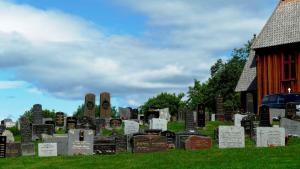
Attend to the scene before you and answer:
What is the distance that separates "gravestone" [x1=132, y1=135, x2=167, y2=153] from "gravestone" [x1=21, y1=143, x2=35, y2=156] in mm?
4669

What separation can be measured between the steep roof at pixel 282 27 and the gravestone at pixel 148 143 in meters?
21.3

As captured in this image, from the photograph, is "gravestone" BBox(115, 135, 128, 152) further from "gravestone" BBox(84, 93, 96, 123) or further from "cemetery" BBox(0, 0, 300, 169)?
"gravestone" BBox(84, 93, 96, 123)

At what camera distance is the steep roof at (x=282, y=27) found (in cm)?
4362

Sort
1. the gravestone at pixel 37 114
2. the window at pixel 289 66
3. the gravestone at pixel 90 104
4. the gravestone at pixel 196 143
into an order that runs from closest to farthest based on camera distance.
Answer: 1. the gravestone at pixel 196 143
2. the gravestone at pixel 37 114
3. the window at pixel 289 66
4. the gravestone at pixel 90 104

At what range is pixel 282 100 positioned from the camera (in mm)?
38250

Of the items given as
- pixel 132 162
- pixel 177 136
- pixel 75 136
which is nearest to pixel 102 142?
pixel 75 136

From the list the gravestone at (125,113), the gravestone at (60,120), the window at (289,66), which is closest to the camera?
the gravestone at (60,120)

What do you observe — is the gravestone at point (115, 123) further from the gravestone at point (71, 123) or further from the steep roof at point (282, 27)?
the steep roof at point (282, 27)

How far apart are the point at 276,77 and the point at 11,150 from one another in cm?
2368

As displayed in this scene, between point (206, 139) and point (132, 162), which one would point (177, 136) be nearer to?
point (206, 139)

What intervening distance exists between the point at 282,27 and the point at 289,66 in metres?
2.95

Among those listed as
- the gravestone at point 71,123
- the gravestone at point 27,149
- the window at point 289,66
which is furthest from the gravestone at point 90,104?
the gravestone at point 27,149

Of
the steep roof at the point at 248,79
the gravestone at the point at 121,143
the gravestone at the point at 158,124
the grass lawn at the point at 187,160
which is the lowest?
the grass lawn at the point at 187,160

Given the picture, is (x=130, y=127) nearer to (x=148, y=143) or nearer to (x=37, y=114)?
(x=148, y=143)
